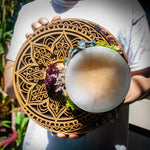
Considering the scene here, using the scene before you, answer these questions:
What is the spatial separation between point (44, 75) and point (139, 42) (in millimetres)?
396

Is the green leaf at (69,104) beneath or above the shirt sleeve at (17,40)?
beneath

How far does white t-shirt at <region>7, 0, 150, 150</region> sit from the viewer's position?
60cm

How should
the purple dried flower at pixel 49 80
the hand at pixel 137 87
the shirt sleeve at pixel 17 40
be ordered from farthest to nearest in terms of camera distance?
1. the shirt sleeve at pixel 17 40
2. the hand at pixel 137 87
3. the purple dried flower at pixel 49 80

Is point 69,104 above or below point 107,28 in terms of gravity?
below

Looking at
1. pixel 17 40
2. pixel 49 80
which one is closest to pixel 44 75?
pixel 49 80

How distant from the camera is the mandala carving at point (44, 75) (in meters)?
0.48

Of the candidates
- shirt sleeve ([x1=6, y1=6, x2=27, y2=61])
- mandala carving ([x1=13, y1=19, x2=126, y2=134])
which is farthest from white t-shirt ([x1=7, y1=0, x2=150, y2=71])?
shirt sleeve ([x1=6, y1=6, x2=27, y2=61])

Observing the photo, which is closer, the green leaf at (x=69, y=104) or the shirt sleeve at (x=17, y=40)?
the green leaf at (x=69, y=104)

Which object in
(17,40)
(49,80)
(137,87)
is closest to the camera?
(49,80)

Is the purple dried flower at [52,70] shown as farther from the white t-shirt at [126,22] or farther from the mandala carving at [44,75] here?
the white t-shirt at [126,22]

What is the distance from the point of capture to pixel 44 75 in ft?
1.62

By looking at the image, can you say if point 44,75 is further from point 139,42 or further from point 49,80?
point 139,42

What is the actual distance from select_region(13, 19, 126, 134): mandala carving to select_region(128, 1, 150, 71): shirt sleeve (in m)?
0.19

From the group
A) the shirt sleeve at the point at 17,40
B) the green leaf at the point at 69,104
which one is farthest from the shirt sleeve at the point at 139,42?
the shirt sleeve at the point at 17,40
